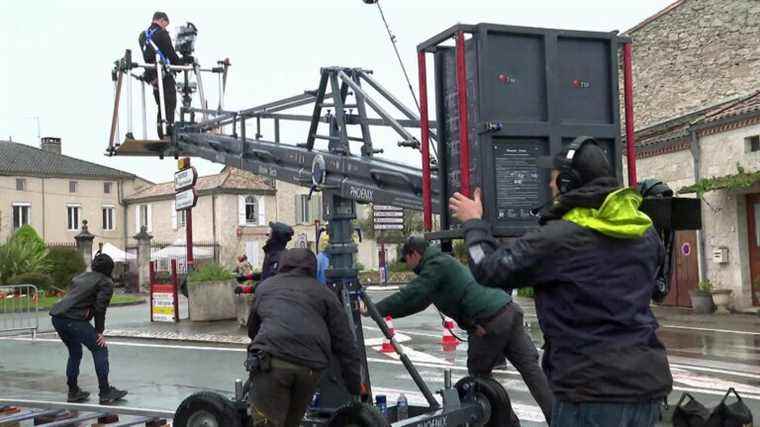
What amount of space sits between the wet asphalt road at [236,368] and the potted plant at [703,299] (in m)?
3.55

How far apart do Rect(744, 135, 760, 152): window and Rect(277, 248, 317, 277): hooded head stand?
1618cm

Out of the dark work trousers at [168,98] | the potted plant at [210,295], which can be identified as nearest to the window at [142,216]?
the potted plant at [210,295]

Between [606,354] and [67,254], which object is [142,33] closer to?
[606,354]

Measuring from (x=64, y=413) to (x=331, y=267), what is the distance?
3329 millimetres

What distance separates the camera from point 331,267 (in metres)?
6.60

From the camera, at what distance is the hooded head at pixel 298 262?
5914 millimetres

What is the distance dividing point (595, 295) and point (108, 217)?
204 ft

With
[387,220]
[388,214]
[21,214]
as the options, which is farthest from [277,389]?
[21,214]

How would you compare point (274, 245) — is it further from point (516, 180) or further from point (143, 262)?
point (143, 262)

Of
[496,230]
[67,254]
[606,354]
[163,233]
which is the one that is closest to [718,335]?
[496,230]

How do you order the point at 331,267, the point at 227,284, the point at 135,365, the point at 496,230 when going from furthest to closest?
1. the point at 227,284
2. the point at 135,365
3. the point at 331,267
4. the point at 496,230

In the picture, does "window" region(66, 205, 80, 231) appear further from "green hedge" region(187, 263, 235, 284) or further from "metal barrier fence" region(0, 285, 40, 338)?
"green hedge" region(187, 263, 235, 284)

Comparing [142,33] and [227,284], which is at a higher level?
[142,33]

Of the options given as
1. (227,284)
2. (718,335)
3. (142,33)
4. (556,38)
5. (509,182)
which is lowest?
(718,335)
